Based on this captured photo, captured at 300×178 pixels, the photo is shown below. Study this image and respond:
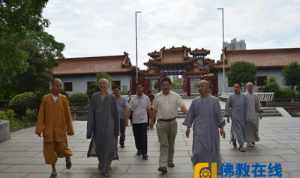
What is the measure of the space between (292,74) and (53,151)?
23.2 m

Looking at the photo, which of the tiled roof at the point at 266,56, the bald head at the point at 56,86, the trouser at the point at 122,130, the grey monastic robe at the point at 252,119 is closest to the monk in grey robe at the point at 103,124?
the bald head at the point at 56,86

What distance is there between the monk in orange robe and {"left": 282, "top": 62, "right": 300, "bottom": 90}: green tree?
22978 millimetres

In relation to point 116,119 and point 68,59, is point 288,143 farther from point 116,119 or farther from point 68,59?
point 68,59

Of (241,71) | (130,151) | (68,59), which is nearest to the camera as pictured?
(130,151)

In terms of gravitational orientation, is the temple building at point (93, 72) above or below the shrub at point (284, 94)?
above

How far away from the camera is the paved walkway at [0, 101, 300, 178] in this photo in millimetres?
5707

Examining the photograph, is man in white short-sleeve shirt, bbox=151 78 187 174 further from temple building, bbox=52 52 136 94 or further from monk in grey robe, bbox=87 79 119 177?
temple building, bbox=52 52 136 94

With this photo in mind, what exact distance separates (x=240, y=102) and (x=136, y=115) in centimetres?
252

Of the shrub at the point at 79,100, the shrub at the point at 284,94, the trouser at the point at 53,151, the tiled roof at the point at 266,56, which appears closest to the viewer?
the trouser at the point at 53,151

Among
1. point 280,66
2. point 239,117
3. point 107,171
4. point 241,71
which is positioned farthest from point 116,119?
point 280,66

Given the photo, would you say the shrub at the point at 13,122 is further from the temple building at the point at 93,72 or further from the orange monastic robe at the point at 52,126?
the temple building at the point at 93,72

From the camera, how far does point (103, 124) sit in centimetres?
564

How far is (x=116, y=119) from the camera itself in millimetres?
5789

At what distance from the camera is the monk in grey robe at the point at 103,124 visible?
221 inches
